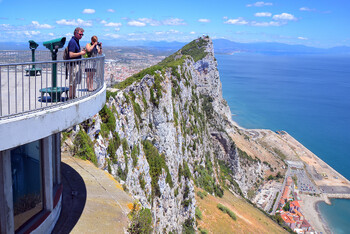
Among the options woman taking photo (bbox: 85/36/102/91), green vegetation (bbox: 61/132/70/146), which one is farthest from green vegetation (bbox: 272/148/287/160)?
woman taking photo (bbox: 85/36/102/91)

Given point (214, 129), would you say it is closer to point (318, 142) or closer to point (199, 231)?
point (199, 231)

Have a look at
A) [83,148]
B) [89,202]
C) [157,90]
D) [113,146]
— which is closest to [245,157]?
[157,90]

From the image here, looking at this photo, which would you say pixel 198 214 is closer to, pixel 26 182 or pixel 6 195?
pixel 26 182

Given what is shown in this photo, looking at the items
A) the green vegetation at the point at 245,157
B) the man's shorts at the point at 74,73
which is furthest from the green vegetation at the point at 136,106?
the green vegetation at the point at 245,157

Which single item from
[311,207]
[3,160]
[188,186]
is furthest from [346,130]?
[3,160]

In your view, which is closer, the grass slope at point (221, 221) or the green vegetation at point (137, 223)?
the green vegetation at point (137, 223)

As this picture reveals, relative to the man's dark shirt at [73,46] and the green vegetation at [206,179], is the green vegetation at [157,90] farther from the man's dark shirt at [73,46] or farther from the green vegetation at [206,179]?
the man's dark shirt at [73,46]
